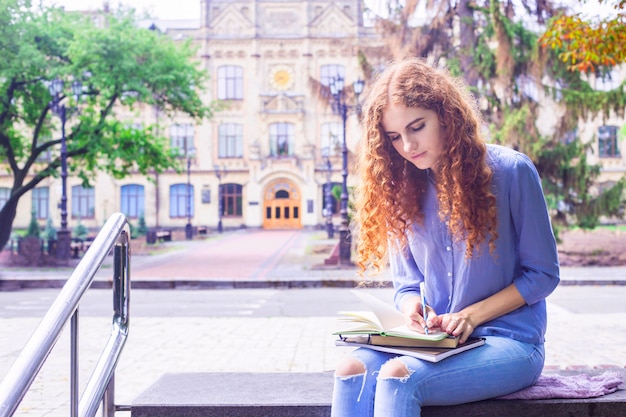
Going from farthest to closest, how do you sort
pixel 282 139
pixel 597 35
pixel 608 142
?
pixel 282 139 < pixel 608 142 < pixel 597 35

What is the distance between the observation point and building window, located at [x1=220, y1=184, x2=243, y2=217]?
42312 millimetres

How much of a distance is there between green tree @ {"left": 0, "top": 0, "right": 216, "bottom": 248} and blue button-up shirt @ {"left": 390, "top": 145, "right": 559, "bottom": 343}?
57.4ft

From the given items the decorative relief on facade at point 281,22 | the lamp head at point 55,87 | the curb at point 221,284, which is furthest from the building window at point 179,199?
the curb at point 221,284

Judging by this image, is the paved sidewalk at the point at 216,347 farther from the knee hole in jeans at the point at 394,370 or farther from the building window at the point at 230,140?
the building window at the point at 230,140

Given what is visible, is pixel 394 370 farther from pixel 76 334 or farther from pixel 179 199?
pixel 179 199

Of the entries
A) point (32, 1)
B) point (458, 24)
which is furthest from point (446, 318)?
point (32, 1)

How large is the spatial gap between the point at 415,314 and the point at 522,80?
16.4m

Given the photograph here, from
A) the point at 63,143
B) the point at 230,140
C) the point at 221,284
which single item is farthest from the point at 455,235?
the point at 230,140

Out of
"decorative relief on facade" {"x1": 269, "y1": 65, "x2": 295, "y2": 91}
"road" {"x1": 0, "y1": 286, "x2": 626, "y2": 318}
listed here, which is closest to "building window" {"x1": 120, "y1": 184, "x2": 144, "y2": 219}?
"decorative relief on facade" {"x1": 269, "y1": 65, "x2": 295, "y2": 91}

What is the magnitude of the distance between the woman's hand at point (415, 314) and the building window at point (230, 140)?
4011 cm

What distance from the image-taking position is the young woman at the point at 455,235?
2.28 metres

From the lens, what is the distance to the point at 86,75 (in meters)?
19.0

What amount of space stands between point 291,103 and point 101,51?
23577mm

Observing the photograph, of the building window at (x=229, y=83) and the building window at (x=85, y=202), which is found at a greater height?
the building window at (x=229, y=83)
